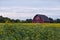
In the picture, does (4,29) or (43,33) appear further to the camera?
(43,33)

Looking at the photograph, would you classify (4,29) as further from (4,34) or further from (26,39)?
(26,39)

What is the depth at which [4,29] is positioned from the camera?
813 cm

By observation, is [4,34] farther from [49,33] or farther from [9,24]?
[49,33]

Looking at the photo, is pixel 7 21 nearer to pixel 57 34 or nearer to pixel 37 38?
pixel 37 38

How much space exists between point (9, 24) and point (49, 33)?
1.51 metres

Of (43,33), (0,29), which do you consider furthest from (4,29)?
(43,33)

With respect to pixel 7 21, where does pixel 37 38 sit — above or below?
below

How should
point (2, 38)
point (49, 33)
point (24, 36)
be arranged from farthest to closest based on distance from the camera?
1. point (49, 33)
2. point (24, 36)
3. point (2, 38)

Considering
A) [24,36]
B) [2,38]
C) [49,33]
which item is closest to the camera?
[2,38]

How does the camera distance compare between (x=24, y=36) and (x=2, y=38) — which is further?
(x=24, y=36)

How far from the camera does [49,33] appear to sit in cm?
885

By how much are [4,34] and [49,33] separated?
1675 millimetres

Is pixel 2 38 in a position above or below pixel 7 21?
below

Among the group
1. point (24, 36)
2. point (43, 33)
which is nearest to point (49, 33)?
point (43, 33)
